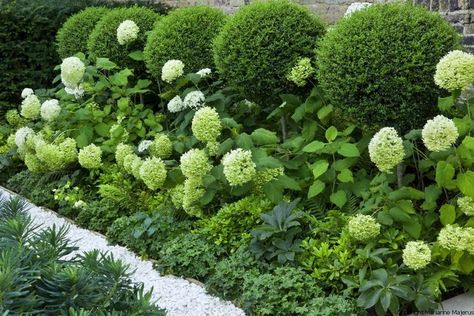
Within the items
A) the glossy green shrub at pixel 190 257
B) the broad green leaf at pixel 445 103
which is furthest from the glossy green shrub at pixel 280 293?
the broad green leaf at pixel 445 103

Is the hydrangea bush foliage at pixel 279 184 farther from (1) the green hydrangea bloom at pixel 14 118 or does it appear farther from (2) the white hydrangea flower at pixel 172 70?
(1) the green hydrangea bloom at pixel 14 118

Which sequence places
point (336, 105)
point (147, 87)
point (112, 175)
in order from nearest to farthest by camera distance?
point (336, 105), point (112, 175), point (147, 87)

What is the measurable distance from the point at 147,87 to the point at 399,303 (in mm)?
3892

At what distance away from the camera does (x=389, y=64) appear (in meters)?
4.14

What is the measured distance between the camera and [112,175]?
5430 mm

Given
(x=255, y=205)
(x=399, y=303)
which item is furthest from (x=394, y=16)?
(x=399, y=303)

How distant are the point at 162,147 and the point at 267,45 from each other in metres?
1.06

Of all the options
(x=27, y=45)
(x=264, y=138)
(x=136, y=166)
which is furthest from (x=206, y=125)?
(x=27, y=45)

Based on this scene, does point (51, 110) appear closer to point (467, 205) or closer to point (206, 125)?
point (206, 125)

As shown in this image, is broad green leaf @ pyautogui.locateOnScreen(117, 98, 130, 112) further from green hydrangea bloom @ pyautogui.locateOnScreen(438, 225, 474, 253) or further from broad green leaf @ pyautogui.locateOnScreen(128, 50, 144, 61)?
green hydrangea bloom @ pyautogui.locateOnScreen(438, 225, 474, 253)

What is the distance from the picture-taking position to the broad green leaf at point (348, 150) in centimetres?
423

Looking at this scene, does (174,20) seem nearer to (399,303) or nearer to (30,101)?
(30,101)

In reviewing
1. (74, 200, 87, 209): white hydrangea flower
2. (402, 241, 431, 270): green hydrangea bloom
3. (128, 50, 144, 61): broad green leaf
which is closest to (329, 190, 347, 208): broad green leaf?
(402, 241, 431, 270): green hydrangea bloom

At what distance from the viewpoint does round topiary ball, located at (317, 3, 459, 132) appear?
13.6 ft
